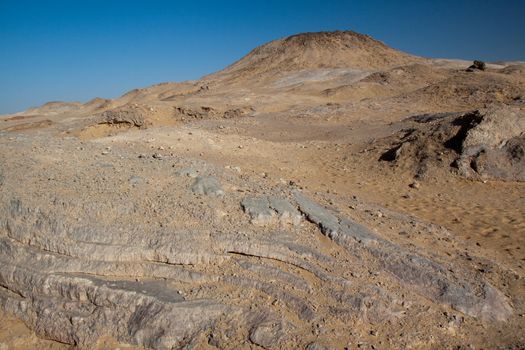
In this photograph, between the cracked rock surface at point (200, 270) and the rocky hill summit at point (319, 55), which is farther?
the rocky hill summit at point (319, 55)

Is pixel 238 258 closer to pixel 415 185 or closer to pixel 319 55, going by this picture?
pixel 415 185

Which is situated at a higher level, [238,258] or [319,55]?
[319,55]

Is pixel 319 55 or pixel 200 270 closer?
pixel 200 270

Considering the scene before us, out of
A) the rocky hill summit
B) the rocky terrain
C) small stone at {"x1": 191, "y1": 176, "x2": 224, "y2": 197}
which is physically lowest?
the rocky terrain

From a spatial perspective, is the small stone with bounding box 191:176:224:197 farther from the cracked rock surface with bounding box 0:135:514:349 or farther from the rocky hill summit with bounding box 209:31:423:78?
the rocky hill summit with bounding box 209:31:423:78

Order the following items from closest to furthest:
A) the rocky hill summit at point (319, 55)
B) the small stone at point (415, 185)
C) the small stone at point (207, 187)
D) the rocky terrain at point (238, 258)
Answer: the rocky terrain at point (238, 258) → the small stone at point (207, 187) → the small stone at point (415, 185) → the rocky hill summit at point (319, 55)

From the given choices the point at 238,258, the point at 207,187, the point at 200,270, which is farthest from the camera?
the point at 207,187

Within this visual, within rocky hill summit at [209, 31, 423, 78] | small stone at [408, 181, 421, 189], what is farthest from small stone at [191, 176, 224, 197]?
rocky hill summit at [209, 31, 423, 78]

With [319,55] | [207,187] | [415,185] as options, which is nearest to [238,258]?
[207,187]

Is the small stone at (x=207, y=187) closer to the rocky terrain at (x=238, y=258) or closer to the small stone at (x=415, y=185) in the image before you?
the rocky terrain at (x=238, y=258)

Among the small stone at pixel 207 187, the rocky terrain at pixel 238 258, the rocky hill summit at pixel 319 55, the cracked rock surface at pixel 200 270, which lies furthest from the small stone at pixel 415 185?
the rocky hill summit at pixel 319 55

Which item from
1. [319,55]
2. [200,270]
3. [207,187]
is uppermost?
[319,55]

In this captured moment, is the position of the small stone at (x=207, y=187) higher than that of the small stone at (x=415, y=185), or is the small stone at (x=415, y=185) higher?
the small stone at (x=207, y=187)

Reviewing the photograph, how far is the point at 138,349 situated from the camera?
124 inches
